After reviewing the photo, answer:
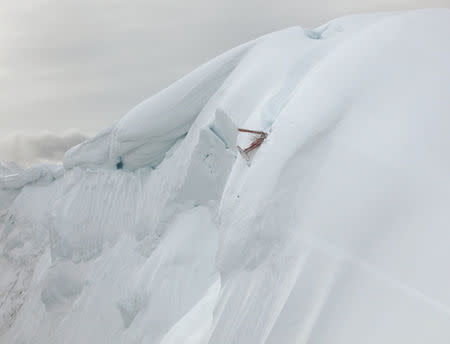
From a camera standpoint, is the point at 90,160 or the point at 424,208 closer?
the point at 424,208

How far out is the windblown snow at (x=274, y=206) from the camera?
738 centimetres

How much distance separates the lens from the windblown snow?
24.2 feet

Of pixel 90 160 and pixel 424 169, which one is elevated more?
pixel 424 169

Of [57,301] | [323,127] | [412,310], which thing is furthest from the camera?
[57,301]

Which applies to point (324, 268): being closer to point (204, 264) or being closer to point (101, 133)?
point (204, 264)

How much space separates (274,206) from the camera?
921cm

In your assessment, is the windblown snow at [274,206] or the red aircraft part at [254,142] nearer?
the windblown snow at [274,206]

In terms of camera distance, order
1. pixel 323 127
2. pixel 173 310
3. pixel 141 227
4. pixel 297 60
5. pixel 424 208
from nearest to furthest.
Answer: pixel 424 208
pixel 323 127
pixel 173 310
pixel 297 60
pixel 141 227

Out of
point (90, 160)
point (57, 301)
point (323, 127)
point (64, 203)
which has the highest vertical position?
point (323, 127)

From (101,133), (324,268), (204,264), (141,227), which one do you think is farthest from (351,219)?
(101,133)

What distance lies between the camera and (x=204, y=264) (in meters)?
12.2

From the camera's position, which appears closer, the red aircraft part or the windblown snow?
the windblown snow

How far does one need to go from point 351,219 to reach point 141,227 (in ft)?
24.6

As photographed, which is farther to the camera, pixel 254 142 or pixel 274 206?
pixel 254 142
